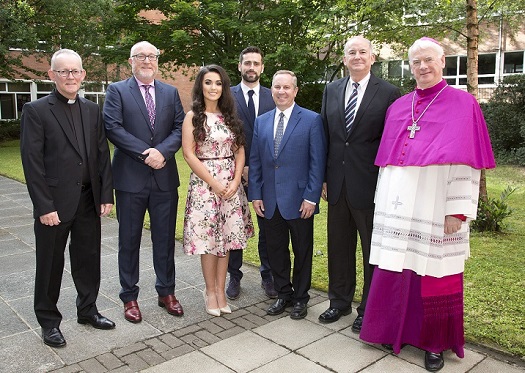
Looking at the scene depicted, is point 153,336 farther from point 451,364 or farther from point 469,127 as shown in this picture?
point 469,127

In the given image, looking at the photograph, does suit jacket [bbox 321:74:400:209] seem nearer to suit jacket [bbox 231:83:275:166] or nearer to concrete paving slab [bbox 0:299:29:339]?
suit jacket [bbox 231:83:275:166]

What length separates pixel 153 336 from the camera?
4.10 m

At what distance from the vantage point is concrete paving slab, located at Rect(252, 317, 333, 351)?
3950mm

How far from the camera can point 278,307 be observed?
179 inches

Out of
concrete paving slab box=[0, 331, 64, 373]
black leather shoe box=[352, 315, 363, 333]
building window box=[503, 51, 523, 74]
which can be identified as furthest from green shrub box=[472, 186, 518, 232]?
building window box=[503, 51, 523, 74]

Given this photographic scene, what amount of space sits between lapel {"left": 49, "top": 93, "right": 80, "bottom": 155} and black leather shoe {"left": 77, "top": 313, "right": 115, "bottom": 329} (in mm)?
1450

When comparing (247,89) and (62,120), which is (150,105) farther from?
(247,89)

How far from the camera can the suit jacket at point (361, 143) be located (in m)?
4.02

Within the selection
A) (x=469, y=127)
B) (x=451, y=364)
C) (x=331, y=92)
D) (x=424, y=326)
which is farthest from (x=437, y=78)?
(x=451, y=364)

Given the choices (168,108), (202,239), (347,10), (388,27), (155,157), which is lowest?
(202,239)

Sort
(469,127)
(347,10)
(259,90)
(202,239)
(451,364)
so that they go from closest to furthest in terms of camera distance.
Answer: (469,127)
(451,364)
(202,239)
(259,90)
(347,10)

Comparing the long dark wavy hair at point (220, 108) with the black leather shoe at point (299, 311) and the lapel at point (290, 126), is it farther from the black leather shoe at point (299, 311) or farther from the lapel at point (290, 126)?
the black leather shoe at point (299, 311)

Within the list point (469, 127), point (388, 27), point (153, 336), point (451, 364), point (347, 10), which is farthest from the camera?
point (347, 10)

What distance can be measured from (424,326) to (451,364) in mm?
332
